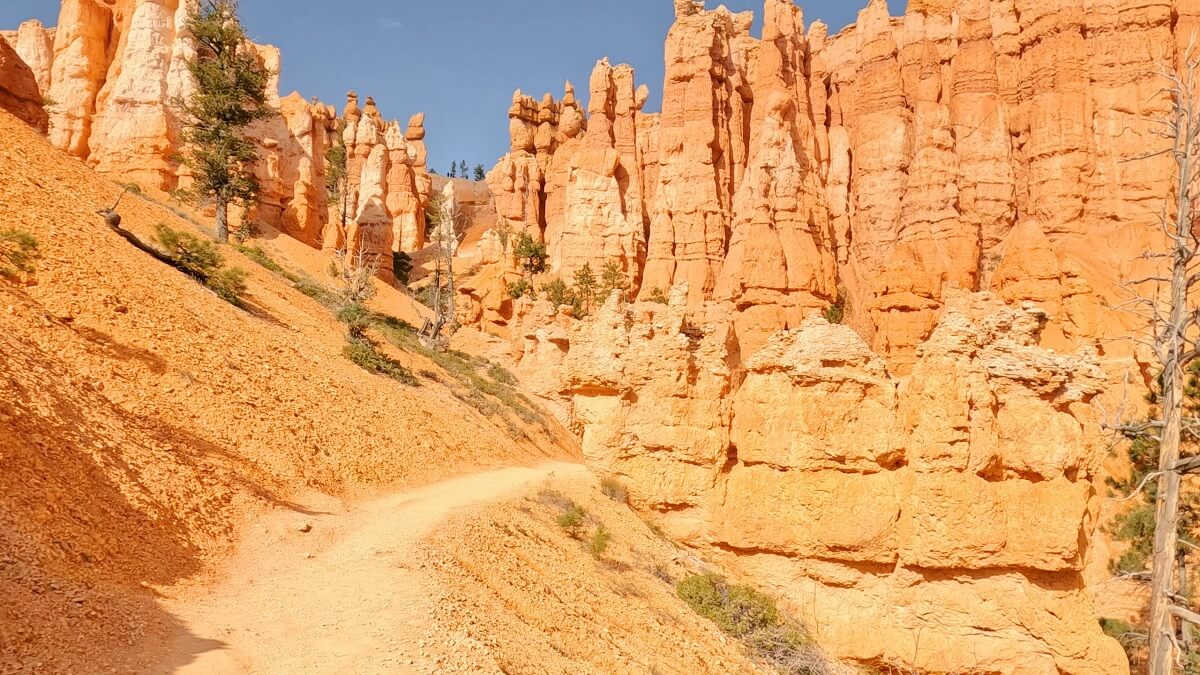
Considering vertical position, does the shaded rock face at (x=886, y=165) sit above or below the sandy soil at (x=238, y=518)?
above

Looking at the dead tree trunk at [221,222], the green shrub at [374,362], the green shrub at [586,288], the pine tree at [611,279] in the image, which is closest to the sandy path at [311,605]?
the green shrub at [374,362]

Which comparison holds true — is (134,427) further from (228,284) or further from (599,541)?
(228,284)

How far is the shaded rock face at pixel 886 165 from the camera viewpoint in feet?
129

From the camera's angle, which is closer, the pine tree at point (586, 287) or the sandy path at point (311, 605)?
the sandy path at point (311, 605)

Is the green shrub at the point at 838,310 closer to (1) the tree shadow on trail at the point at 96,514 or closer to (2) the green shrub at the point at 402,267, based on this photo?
(2) the green shrub at the point at 402,267

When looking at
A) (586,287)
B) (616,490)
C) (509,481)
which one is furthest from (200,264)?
(586,287)

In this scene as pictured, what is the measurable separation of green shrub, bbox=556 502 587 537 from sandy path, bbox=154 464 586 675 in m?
2.16

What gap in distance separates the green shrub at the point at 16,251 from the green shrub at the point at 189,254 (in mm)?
5429

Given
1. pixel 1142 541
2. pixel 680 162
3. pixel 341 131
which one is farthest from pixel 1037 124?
pixel 341 131

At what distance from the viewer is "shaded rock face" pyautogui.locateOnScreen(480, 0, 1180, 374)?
129 feet

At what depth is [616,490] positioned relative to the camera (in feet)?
35.7

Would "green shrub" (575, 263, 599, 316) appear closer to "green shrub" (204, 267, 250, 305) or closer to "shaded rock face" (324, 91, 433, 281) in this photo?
"shaded rock face" (324, 91, 433, 281)

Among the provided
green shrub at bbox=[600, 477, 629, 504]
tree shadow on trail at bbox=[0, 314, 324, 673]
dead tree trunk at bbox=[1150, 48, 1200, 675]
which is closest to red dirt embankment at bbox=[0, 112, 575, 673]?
tree shadow on trail at bbox=[0, 314, 324, 673]

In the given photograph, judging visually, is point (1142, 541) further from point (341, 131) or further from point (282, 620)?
point (341, 131)
